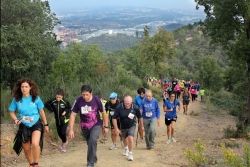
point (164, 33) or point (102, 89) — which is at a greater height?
point (164, 33)

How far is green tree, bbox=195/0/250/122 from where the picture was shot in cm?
1163

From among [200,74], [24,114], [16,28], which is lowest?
[200,74]

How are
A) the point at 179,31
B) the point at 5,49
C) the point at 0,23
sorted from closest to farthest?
the point at 5,49 → the point at 0,23 → the point at 179,31

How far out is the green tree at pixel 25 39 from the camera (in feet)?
54.2

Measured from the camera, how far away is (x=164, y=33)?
3069cm

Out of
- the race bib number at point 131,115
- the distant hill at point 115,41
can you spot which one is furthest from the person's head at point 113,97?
the distant hill at point 115,41

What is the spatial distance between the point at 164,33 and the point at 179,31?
270 feet

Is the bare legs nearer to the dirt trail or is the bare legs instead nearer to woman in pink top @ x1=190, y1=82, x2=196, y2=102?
the dirt trail

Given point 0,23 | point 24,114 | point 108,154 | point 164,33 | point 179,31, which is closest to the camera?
point 24,114

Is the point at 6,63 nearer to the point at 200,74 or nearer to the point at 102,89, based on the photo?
the point at 102,89

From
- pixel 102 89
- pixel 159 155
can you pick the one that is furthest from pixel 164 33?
pixel 159 155

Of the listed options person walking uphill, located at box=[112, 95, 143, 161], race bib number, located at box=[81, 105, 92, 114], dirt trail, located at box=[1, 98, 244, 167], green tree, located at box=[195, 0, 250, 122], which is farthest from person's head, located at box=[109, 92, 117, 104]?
green tree, located at box=[195, 0, 250, 122]

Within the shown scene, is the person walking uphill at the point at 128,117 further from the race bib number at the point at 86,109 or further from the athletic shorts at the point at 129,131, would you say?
the race bib number at the point at 86,109

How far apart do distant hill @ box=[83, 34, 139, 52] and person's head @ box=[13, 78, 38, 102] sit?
128 meters
